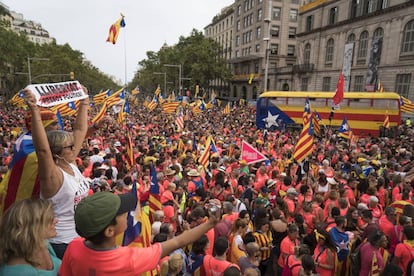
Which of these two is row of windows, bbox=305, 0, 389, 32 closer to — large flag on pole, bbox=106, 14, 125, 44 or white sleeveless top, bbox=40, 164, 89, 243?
large flag on pole, bbox=106, 14, 125, 44

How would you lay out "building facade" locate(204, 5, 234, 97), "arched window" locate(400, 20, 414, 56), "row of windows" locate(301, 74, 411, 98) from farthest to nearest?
1. "building facade" locate(204, 5, 234, 97)
2. "row of windows" locate(301, 74, 411, 98)
3. "arched window" locate(400, 20, 414, 56)

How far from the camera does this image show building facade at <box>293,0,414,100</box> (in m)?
27.5

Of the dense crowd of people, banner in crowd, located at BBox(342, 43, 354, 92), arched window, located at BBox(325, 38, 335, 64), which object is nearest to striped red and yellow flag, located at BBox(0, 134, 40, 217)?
the dense crowd of people

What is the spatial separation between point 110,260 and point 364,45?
37.2 m

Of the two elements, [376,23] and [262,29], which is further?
[262,29]

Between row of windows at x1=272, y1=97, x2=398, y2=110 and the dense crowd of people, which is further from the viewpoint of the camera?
row of windows at x1=272, y1=97, x2=398, y2=110

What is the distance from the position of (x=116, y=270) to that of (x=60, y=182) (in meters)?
0.88

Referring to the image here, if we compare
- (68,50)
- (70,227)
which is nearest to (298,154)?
(70,227)

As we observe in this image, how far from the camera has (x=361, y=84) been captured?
32.6m

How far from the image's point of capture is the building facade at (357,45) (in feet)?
90.4

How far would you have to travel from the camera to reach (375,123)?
69.7ft

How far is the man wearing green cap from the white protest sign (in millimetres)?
1159

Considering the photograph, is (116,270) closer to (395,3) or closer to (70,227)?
(70,227)

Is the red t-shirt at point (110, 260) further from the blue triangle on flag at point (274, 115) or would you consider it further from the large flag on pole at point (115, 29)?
the blue triangle on flag at point (274, 115)
